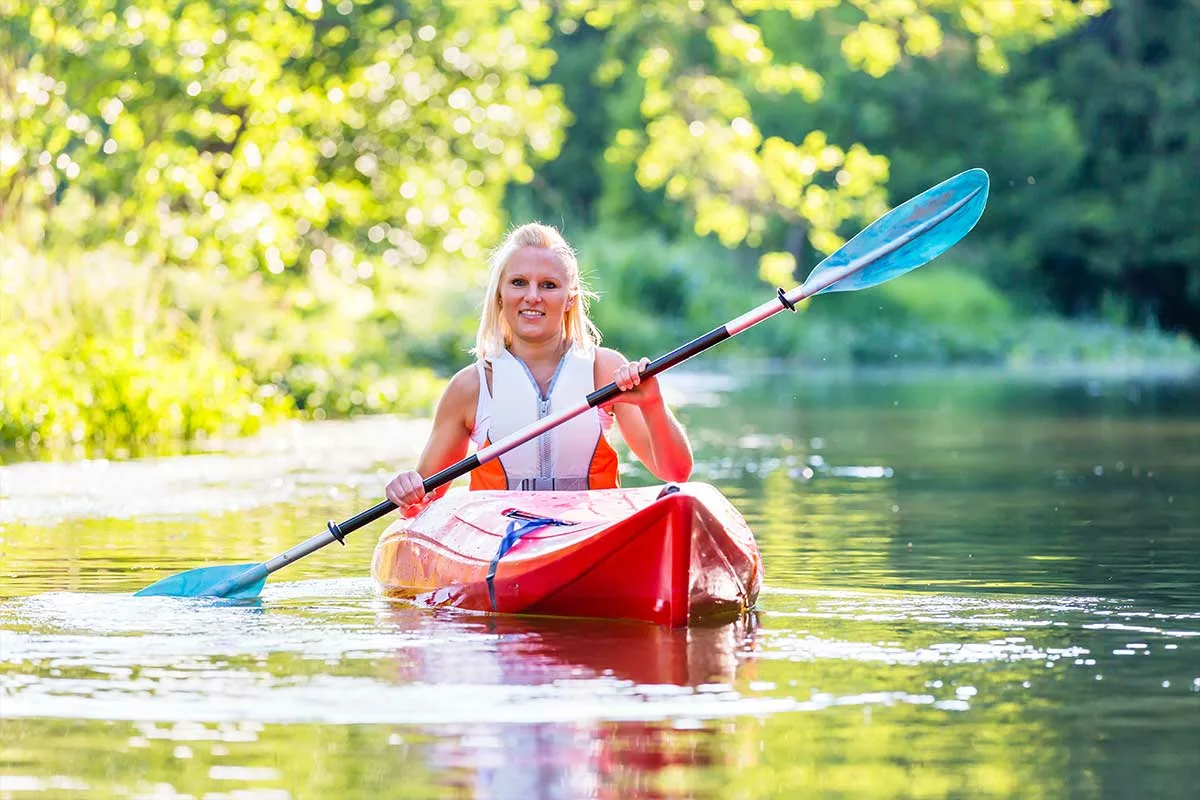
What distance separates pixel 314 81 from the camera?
66.3 feet

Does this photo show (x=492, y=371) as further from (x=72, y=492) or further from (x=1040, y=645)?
(x=72, y=492)

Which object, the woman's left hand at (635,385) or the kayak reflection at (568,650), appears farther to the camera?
the woman's left hand at (635,385)

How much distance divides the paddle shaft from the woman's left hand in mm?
23

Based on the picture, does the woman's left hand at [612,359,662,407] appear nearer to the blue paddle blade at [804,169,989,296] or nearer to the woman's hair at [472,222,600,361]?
the woman's hair at [472,222,600,361]

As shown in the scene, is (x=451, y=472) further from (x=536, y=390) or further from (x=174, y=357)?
(x=174, y=357)

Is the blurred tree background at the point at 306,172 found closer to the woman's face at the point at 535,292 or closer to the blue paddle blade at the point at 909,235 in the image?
the blue paddle blade at the point at 909,235

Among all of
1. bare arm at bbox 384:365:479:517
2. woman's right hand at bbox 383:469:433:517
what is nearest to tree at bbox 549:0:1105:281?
bare arm at bbox 384:365:479:517

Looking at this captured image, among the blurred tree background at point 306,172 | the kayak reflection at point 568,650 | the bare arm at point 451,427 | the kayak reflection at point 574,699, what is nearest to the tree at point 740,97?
the blurred tree background at point 306,172

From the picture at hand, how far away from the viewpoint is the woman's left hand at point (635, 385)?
7086 millimetres

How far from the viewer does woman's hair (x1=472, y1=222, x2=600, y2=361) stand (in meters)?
7.56

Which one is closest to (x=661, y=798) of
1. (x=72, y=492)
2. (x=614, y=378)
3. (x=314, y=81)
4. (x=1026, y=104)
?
(x=614, y=378)

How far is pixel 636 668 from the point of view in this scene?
239 inches

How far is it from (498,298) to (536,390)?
329mm

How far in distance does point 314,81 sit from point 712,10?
425 centimetres
